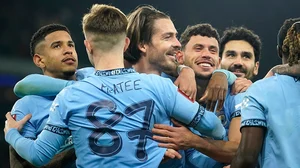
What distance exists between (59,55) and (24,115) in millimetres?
546

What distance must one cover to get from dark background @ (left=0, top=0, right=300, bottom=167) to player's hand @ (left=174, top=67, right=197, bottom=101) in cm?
522

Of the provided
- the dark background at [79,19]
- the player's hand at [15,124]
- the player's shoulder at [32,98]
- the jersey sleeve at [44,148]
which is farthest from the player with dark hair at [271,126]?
the dark background at [79,19]

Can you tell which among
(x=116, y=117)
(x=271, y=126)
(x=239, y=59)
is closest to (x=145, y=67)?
(x=116, y=117)

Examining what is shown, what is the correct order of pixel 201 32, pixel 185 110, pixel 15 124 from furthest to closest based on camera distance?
pixel 201 32
pixel 15 124
pixel 185 110

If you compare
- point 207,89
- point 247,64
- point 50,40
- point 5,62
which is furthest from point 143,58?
point 5,62

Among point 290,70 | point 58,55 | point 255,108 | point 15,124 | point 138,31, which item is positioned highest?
point 138,31

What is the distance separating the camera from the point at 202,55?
387 centimetres

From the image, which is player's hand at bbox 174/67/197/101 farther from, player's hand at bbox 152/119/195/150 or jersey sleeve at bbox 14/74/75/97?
jersey sleeve at bbox 14/74/75/97

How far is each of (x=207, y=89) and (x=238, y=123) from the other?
357 millimetres

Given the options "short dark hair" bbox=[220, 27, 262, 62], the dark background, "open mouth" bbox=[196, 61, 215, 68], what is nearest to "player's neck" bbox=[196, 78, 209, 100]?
"open mouth" bbox=[196, 61, 215, 68]

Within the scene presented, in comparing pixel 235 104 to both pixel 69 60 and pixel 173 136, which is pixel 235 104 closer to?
pixel 173 136

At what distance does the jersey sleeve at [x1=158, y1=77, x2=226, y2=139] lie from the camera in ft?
9.22

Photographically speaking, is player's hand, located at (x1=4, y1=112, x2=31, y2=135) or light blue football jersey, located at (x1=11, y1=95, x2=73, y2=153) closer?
player's hand, located at (x1=4, y1=112, x2=31, y2=135)

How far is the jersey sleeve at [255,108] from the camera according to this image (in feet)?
8.90
